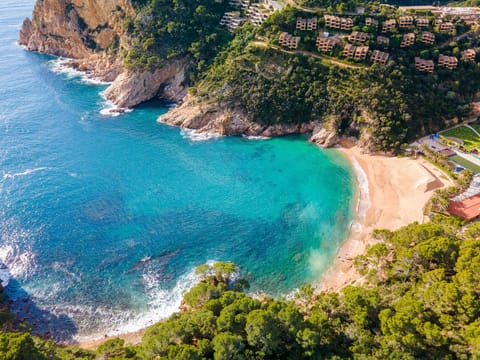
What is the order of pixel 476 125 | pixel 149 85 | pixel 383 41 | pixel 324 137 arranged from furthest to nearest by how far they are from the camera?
pixel 149 85 → pixel 383 41 → pixel 324 137 → pixel 476 125

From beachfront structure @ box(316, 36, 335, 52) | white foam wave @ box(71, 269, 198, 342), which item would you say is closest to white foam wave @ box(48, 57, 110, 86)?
beachfront structure @ box(316, 36, 335, 52)

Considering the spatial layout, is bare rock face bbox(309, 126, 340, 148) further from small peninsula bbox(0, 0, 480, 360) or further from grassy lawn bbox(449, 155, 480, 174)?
grassy lawn bbox(449, 155, 480, 174)

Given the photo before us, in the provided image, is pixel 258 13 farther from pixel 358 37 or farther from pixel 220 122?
pixel 220 122

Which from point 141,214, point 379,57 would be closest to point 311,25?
point 379,57

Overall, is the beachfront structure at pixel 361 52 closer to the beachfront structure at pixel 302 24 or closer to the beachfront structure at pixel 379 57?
the beachfront structure at pixel 379 57

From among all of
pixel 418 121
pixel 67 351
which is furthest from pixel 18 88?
pixel 418 121

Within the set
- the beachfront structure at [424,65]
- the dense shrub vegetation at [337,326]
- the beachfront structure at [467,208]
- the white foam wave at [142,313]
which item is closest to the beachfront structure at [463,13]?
the beachfront structure at [424,65]
